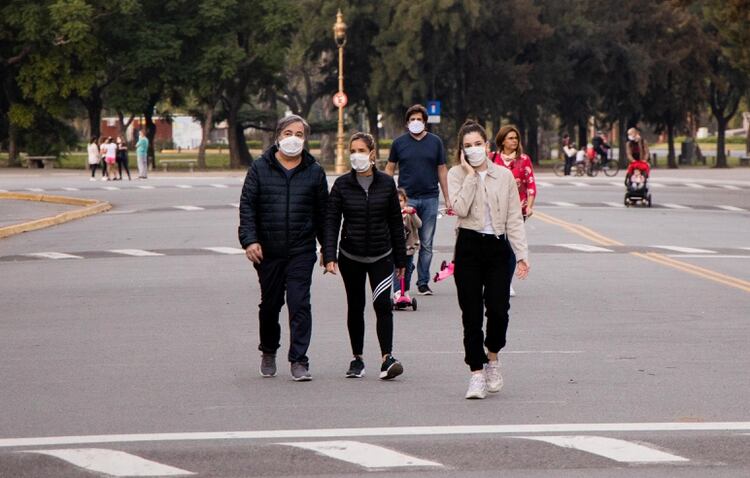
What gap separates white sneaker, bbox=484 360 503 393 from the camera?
32.2ft

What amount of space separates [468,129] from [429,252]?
19.2ft

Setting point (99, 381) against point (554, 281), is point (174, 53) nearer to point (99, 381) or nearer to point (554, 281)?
point (554, 281)

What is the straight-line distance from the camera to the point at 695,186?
46.2 metres

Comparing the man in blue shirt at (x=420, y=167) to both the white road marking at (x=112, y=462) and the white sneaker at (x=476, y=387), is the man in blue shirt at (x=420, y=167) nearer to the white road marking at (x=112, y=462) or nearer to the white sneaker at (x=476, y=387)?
the white sneaker at (x=476, y=387)

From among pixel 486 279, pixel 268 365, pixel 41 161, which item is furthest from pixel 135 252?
pixel 41 161

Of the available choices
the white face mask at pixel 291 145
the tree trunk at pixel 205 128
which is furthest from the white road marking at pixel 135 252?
the tree trunk at pixel 205 128

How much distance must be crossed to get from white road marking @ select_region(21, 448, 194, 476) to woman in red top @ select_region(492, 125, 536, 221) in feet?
19.2

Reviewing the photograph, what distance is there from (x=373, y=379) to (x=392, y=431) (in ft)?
6.68

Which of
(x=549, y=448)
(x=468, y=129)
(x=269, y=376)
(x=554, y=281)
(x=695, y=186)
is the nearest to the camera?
(x=549, y=448)

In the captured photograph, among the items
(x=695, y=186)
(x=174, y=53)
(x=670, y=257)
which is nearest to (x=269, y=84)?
(x=174, y=53)

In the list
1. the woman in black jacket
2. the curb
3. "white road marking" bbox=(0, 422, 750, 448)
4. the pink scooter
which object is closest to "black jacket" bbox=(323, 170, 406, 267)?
the woman in black jacket

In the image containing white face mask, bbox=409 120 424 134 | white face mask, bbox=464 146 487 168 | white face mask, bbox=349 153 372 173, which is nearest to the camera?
white face mask, bbox=464 146 487 168

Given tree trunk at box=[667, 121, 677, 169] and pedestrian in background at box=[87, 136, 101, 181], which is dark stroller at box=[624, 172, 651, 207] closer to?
pedestrian in background at box=[87, 136, 101, 181]

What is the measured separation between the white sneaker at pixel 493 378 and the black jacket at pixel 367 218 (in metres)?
1.14
